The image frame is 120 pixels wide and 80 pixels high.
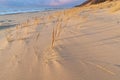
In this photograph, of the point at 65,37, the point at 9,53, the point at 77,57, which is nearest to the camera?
the point at 77,57

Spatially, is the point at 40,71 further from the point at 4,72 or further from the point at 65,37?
the point at 65,37

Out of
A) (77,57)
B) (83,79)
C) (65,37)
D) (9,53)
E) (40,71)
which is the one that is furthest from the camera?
(65,37)

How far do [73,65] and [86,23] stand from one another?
13.4 ft

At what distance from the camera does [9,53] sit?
5570 mm

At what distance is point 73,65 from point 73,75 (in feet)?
1.43

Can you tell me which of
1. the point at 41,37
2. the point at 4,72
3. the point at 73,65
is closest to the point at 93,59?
the point at 73,65

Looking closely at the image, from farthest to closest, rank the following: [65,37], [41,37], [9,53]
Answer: [41,37], [65,37], [9,53]

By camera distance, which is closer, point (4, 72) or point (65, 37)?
point (4, 72)

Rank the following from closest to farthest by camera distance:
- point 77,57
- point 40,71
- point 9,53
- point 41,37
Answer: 1. point 40,71
2. point 77,57
3. point 9,53
4. point 41,37

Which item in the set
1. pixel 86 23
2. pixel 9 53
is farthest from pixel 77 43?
pixel 86 23

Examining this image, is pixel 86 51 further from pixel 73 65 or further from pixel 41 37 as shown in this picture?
pixel 41 37

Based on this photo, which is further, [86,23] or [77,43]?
[86,23]

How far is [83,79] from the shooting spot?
11.6 ft

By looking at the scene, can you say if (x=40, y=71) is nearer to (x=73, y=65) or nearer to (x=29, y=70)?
(x=29, y=70)
